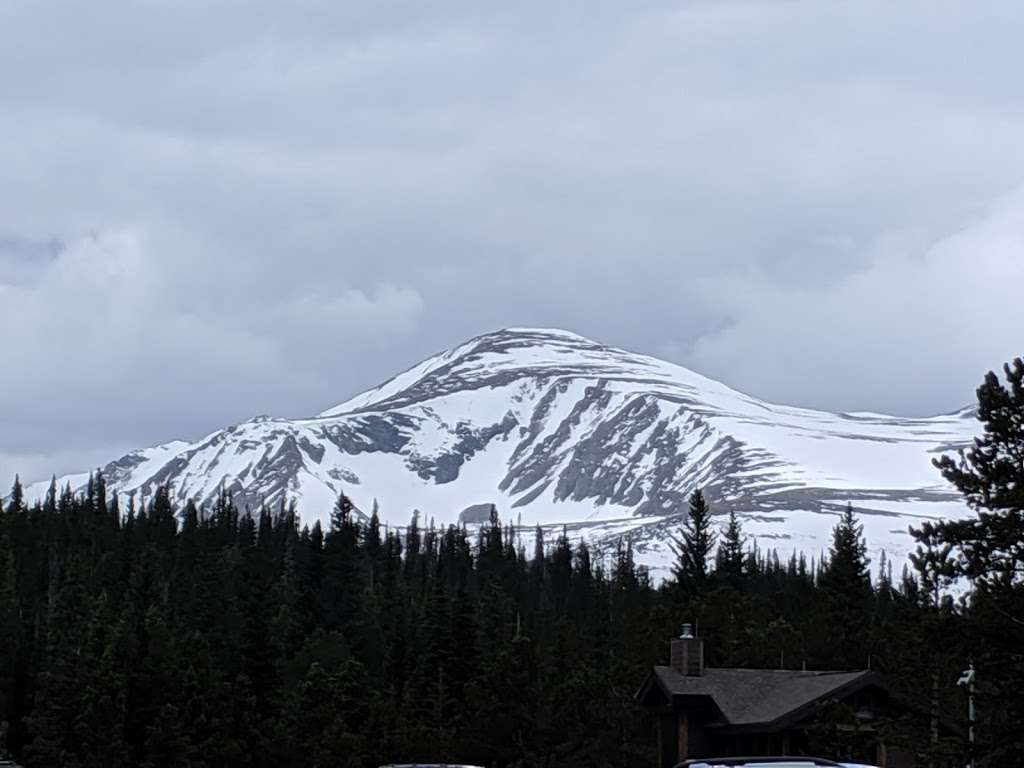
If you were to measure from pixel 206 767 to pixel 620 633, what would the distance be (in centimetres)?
4659

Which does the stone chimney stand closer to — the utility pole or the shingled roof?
the shingled roof

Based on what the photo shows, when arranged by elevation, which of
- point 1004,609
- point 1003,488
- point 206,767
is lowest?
point 206,767

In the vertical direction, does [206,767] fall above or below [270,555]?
below

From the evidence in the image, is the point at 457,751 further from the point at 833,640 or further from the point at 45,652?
the point at 45,652

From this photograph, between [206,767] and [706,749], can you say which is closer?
[706,749]

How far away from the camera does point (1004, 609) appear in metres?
43.2

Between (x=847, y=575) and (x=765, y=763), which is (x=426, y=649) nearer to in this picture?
(x=847, y=575)

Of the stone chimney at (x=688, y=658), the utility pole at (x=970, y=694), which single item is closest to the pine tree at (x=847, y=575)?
the stone chimney at (x=688, y=658)

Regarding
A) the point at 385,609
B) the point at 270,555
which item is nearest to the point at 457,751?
the point at 385,609

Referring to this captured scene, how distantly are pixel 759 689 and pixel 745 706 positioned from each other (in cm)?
134

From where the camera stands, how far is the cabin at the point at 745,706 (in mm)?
63469

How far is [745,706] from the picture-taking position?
65750 mm

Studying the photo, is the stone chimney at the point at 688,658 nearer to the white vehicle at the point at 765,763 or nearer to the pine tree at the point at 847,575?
the pine tree at the point at 847,575

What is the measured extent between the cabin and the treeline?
1.78 m
